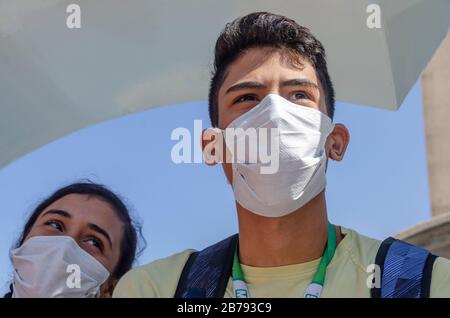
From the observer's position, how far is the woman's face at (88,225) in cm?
479

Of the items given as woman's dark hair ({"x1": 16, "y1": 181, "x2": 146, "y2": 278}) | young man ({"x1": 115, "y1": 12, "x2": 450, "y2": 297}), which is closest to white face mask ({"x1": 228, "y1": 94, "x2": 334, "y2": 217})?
young man ({"x1": 115, "y1": 12, "x2": 450, "y2": 297})

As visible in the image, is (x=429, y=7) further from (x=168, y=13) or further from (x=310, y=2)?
(x=168, y=13)

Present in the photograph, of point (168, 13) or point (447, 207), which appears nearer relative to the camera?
point (168, 13)

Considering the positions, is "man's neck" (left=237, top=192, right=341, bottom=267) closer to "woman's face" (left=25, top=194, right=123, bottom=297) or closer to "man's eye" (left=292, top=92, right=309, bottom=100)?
"man's eye" (left=292, top=92, right=309, bottom=100)

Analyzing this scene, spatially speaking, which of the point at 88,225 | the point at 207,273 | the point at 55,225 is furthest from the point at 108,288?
the point at 207,273

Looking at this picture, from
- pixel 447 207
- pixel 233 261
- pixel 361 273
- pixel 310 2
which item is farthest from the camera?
pixel 447 207

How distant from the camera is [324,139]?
4.39 metres

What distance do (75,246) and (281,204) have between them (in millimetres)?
1293

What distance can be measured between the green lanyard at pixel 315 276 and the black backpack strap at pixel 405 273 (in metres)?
0.28

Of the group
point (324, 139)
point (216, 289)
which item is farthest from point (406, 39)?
point (216, 289)

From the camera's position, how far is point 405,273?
3.81 metres

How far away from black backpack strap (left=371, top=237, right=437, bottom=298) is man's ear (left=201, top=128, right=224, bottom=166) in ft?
3.46

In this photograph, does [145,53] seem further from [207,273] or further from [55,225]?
[207,273]
